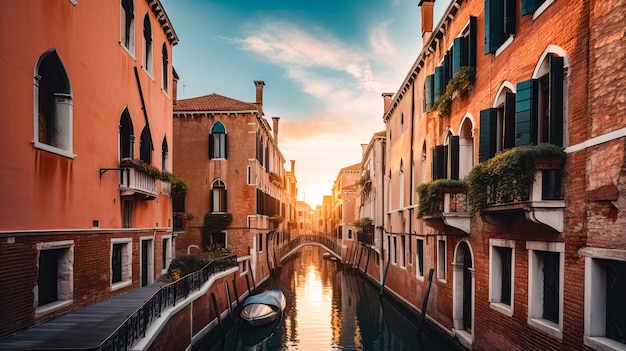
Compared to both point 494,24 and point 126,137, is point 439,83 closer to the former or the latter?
point 494,24

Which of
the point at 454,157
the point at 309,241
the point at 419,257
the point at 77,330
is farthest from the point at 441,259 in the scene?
the point at 309,241

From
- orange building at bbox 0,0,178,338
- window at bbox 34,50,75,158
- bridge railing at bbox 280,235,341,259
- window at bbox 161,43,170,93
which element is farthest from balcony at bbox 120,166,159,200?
bridge railing at bbox 280,235,341,259

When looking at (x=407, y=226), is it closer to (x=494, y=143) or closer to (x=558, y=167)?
(x=494, y=143)

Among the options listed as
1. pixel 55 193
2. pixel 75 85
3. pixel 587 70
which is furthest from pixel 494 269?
pixel 75 85

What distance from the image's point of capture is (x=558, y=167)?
5285 millimetres

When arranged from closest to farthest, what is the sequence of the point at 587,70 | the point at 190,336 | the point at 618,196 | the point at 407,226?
the point at 618,196
the point at 587,70
the point at 190,336
the point at 407,226

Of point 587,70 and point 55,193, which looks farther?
point 55,193

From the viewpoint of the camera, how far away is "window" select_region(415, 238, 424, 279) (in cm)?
1270

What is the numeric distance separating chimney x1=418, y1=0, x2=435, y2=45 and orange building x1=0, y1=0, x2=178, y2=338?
7699 millimetres

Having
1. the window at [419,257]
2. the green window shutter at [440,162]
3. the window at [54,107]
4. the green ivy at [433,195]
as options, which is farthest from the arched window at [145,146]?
the window at [419,257]

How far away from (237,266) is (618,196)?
43.0ft

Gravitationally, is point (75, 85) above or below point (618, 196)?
above

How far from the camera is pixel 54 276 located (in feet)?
21.1

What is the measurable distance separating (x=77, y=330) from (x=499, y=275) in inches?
265
